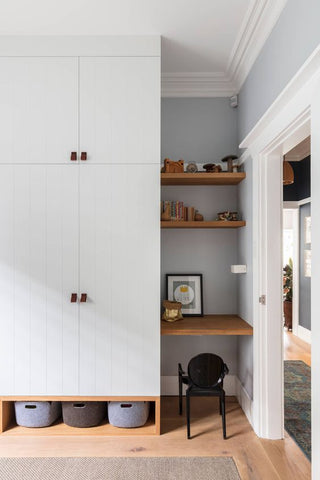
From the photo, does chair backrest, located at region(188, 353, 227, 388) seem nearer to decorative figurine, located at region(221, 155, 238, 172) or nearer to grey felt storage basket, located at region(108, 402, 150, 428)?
grey felt storage basket, located at region(108, 402, 150, 428)

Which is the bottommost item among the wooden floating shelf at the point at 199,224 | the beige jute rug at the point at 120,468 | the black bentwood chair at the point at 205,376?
the beige jute rug at the point at 120,468

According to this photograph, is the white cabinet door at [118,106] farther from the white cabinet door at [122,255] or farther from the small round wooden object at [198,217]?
Result: the small round wooden object at [198,217]

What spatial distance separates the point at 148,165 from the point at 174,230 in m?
0.82

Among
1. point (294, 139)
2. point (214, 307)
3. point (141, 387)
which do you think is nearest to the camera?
point (294, 139)

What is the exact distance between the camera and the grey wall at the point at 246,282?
2.78 metres

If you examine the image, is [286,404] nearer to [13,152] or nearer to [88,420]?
[88,420]

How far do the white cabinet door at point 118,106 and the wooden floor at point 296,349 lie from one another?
10.5 ft

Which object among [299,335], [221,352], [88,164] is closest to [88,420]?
[221,352]

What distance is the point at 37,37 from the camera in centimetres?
259

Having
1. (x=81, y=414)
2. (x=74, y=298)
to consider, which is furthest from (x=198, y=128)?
(x=81, y=414)

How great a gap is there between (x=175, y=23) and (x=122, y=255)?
62.8 inches

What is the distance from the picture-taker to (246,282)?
290 cm

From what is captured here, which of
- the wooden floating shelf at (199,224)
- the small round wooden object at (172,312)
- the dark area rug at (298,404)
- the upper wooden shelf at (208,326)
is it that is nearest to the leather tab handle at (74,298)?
the upper wooden shelf at (208,326)

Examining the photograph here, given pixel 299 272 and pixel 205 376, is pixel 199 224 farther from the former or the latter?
pixel 299 272
